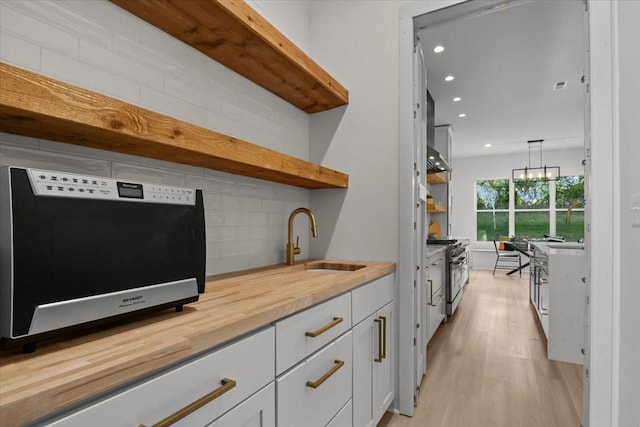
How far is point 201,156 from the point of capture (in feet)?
3.97

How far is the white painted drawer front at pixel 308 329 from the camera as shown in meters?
0.98

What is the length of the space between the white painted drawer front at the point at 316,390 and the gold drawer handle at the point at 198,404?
0.71 ft

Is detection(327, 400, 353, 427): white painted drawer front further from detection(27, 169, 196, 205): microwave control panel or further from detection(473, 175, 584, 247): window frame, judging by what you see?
detection(473, 175, 584, 247): window frame

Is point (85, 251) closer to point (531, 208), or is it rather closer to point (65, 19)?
point (65, 19)

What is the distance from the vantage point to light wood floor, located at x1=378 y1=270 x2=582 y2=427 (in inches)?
73.7

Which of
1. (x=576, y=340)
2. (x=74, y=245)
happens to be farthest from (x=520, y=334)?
(x=74, y=245)

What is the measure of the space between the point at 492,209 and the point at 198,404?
9080mm

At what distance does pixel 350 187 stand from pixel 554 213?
7771 mm

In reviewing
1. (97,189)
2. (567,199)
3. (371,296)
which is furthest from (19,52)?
(567,199)

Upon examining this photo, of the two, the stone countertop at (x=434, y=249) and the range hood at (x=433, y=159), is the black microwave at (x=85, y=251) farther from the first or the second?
the range hood at (x=433, y=159)

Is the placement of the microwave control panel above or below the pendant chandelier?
below

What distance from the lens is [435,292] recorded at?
316 cm

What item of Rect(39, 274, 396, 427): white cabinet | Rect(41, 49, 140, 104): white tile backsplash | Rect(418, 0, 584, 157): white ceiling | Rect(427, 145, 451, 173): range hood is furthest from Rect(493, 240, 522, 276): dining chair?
Rect(41, 49, 140, 104): white tile backsplash

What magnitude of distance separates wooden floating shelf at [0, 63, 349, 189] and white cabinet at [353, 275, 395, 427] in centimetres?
82
